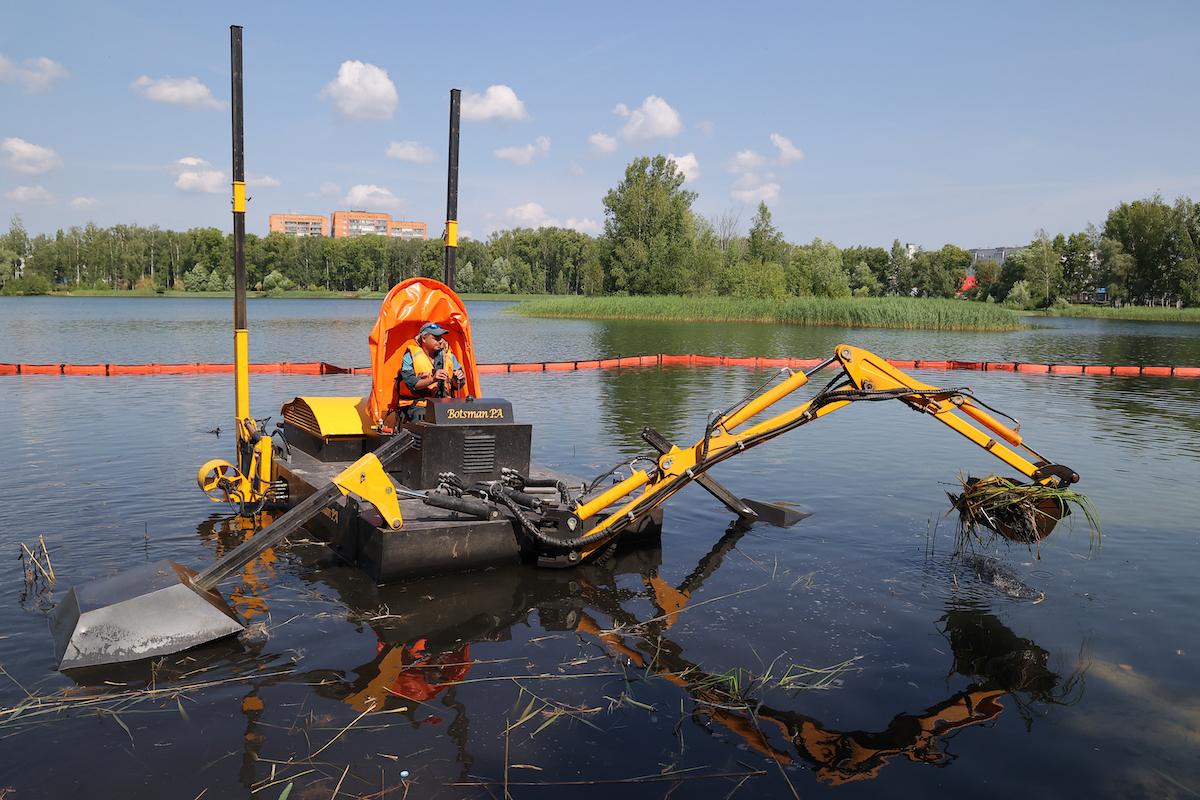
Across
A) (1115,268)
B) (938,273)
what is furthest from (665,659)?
(938,273)

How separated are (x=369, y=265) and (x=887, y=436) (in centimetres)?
12574

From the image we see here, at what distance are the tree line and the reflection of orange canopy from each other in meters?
53.4

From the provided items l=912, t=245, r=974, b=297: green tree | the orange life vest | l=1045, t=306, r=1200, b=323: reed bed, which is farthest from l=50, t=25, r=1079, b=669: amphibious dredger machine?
l=912, t=245, r=974, b=297: green tree

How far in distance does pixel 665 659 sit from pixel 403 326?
5.15 meters

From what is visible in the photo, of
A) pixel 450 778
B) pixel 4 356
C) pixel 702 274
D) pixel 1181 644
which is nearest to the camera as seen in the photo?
pixel 450 778

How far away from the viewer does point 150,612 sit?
549 centimetres

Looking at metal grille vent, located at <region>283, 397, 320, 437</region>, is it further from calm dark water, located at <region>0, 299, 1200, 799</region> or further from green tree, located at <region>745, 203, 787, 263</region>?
green tree, located at <region>745, 203, 787, 263</region>

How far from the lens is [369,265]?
13012 centimetres

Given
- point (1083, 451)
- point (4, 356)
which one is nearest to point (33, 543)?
point (1083, 451)

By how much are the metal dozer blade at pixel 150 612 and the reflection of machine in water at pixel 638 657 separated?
41.4 inches

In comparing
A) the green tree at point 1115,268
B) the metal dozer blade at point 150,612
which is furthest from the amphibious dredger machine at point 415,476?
the green tree at point 1115,268

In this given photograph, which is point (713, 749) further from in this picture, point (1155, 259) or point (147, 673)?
point (1155, 259)

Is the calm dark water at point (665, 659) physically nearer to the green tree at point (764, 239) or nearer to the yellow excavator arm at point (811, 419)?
the yellow excavator arm at point (811, 419)

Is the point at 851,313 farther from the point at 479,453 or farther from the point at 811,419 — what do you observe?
the point at 811,419
